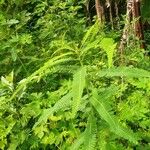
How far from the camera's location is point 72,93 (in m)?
2.10

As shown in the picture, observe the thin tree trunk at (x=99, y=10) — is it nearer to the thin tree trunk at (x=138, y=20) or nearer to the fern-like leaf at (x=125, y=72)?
the thin tree trunk at (x=138, y=20)

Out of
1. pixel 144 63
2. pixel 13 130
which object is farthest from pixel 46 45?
pixel 13 130

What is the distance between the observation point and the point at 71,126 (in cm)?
294

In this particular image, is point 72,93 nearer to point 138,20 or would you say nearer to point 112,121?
point 112,121

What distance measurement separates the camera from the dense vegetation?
2.24m

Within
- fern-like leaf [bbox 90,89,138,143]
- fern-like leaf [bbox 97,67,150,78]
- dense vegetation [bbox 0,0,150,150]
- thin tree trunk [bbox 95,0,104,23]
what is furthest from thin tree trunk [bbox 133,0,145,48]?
fern-like leaf [bbox 90,89,138,143]

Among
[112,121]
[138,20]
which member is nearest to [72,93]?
[112,121]

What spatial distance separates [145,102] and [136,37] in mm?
1856

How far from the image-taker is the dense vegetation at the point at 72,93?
2240mm

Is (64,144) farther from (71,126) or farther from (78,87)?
(78,87)

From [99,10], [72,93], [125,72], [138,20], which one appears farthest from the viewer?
[99,10]

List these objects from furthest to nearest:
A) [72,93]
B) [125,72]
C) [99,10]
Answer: [99,10]
[125,72]
[72,93]

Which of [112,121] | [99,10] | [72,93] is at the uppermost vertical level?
[99,10]

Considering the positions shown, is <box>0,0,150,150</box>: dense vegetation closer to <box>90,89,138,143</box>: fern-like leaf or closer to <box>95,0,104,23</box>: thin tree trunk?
<box>90,89,138,143</box>: fern-like leaf
